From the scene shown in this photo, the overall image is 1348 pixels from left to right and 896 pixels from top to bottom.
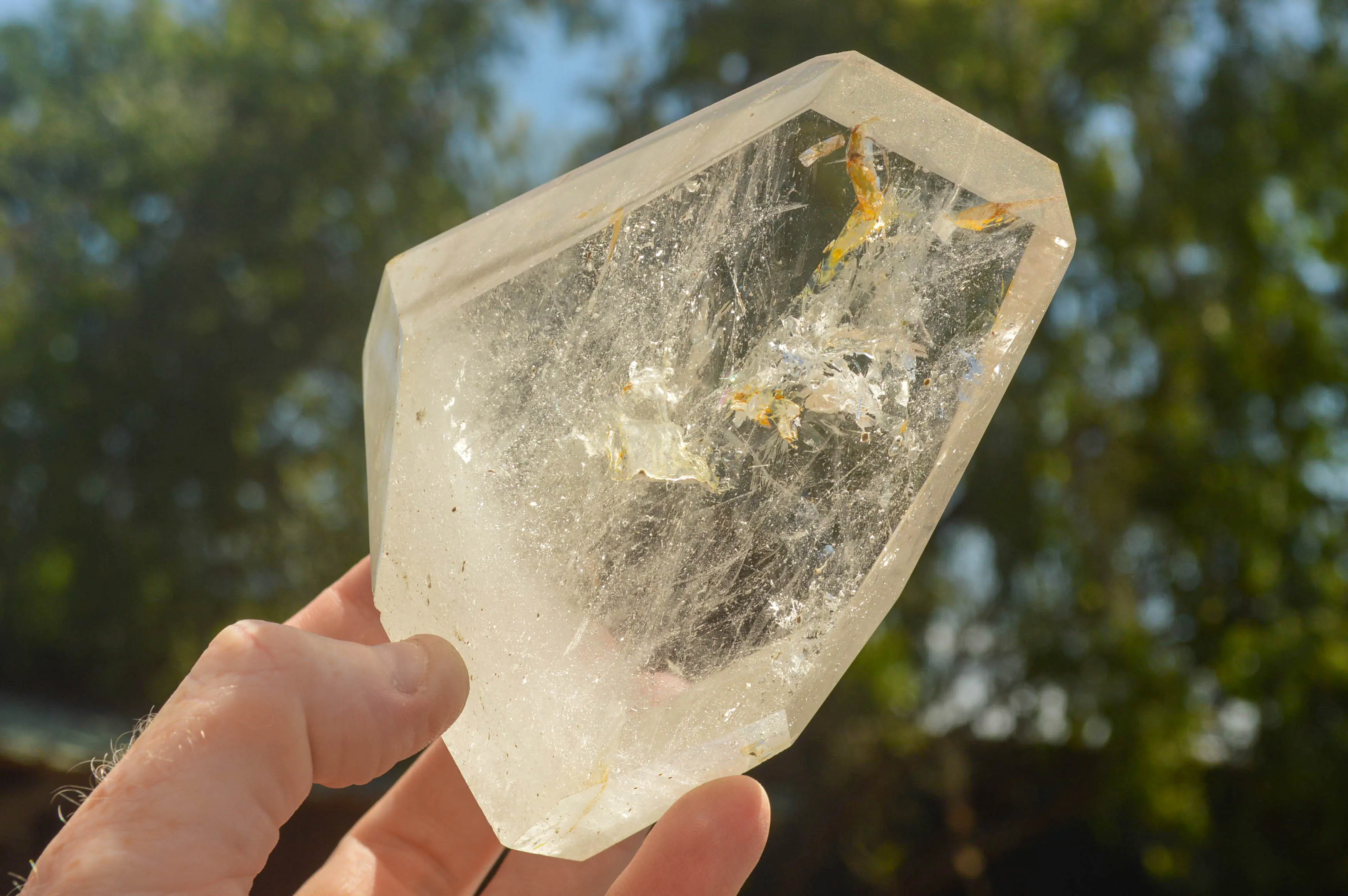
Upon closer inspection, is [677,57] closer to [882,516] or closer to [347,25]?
[347,25]

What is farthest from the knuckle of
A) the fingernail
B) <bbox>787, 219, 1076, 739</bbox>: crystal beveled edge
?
<bbox>787, 219, 1076, 739</bbox>: crystal beveled edge

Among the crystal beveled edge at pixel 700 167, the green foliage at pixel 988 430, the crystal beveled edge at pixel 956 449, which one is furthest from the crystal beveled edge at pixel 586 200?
the green foliage at pixel 988 430

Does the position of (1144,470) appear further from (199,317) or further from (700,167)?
(199,317)

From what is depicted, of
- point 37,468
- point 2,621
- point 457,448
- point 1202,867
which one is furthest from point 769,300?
point 2,621

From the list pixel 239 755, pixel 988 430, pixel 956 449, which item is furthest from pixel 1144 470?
pixel 239 755

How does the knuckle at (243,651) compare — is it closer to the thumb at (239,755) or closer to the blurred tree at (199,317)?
the thumb at (239,755)
